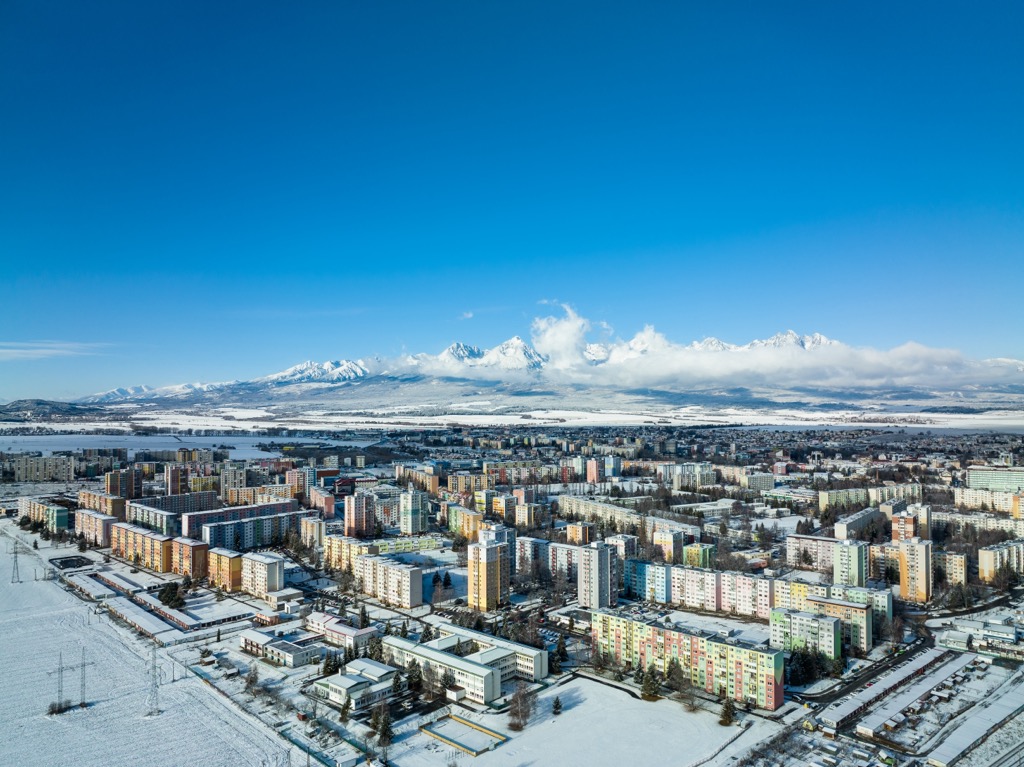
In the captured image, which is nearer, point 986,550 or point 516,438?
point 986,550

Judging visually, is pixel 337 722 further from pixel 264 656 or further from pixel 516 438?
pixel 516 438

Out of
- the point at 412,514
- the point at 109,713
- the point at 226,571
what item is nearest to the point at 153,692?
the point at 109,713

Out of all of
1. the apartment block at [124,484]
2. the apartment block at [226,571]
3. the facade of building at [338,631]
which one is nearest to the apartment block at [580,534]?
the facade of building at [338,631]

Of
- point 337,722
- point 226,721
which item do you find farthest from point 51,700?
point 337,722

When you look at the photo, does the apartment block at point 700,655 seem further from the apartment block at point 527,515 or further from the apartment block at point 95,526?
the apartment block at point 95,526

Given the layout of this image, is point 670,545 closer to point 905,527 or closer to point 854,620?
point 905,527

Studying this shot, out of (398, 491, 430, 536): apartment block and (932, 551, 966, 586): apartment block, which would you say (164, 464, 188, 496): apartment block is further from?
(932, 551, 966, 586): apartment block

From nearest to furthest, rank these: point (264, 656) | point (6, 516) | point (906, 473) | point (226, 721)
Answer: point (226, 721)
point (264, 656)
point (6, 516)
point (906, 473)
